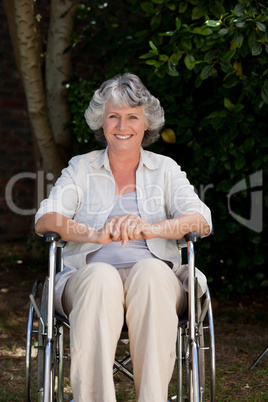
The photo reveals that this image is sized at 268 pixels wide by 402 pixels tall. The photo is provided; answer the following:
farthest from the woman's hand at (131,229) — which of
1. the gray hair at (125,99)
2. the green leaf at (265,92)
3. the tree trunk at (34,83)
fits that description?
the tree trunk at (34,83)

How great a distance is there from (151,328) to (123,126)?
2.94ft

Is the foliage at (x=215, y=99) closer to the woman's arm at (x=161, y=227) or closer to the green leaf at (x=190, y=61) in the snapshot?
the green leaf at (x=190, y=61)

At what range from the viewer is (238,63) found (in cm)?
323

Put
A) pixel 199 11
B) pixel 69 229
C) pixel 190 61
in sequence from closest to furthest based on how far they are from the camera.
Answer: pixel 69 229, pixel 190 61, pixel 199 11

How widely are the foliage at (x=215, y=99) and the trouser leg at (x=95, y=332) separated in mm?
1463

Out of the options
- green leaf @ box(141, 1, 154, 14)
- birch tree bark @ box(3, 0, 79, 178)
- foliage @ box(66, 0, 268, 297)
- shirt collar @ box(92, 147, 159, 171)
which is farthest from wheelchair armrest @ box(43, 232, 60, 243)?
birch tree bark @ box(3, 0, 79, 178)

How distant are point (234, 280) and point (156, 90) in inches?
56.1

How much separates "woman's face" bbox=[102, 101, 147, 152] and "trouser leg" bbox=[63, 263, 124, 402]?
2.15 feet

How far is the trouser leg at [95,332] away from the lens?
6.33 ft

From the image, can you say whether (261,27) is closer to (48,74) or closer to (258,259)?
(258,259)

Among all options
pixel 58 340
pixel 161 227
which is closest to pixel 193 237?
pixel 161 227

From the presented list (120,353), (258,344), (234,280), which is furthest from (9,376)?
(234,280)

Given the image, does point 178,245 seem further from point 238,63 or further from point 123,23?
point 123,23

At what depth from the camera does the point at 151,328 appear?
1980mm
